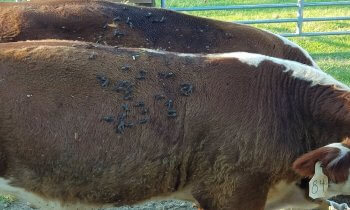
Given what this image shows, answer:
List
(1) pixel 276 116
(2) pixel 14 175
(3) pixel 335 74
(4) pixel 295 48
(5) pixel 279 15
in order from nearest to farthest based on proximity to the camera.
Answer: (2) pixel 14 175, (1) pixel 276 116, (4) pixel 295 48, (3) pixel 335 74, (5) pixel 279 15

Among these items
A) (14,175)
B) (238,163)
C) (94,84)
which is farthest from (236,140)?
(14,175)

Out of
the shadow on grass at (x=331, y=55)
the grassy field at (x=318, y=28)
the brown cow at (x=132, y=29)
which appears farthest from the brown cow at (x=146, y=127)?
the shadow on grass at (x=331, y=55)

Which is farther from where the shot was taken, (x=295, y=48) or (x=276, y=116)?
(x=295, y=48)

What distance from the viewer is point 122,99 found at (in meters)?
4.11

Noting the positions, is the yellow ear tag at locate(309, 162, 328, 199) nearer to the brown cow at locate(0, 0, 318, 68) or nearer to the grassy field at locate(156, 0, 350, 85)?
the brown cow at locate(0, 0, 318, 68)

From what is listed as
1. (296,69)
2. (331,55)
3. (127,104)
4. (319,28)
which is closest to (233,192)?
(127,104)

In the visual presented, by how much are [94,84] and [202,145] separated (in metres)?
0.80

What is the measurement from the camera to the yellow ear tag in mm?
4008

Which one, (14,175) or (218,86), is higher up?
(218,86)

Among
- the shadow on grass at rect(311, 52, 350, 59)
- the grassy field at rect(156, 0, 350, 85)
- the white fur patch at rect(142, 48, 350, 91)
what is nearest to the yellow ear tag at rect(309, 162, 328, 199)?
the white fur patch at rect(142, 48, 350, 91)

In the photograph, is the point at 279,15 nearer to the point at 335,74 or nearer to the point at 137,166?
the point at 335,74

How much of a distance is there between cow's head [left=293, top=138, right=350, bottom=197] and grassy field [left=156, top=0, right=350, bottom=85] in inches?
208

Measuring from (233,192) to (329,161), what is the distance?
641 millimetres

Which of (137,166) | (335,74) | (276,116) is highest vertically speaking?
(276,116)
